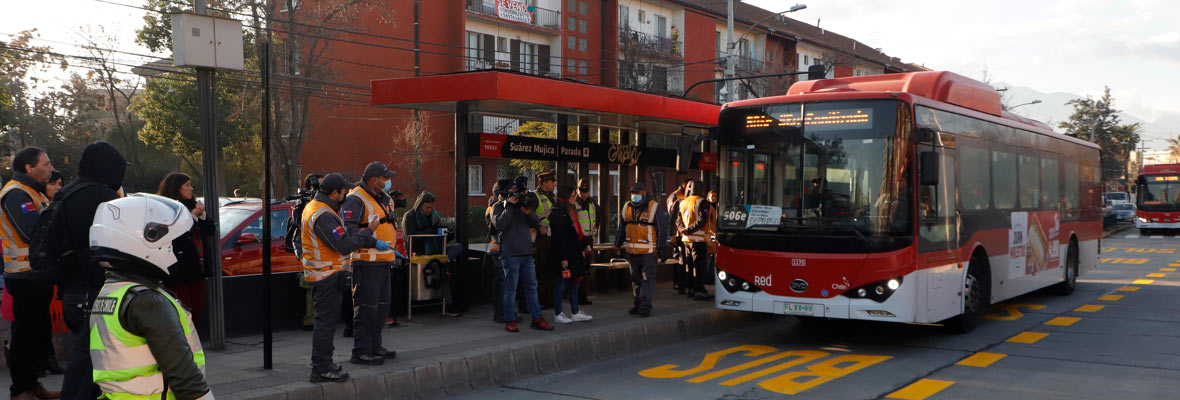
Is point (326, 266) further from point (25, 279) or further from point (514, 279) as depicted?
point (514, 279)

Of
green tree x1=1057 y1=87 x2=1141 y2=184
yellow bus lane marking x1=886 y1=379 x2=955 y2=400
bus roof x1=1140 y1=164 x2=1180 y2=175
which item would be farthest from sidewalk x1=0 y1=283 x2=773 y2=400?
green tree x1=1057 y1=87 x2=1141 y2=184

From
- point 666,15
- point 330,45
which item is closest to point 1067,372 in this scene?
point 330,45

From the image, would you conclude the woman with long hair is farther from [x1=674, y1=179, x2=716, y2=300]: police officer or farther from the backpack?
[x1=674, y1=179, x2=716, y2=300]: police officer

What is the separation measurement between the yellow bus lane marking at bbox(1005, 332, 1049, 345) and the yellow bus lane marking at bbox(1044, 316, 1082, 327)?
40.4 inches

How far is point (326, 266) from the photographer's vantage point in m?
7.18

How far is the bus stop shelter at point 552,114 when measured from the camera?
1106 cm

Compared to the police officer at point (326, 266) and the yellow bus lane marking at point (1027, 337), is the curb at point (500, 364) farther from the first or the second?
the yellow bus lane marking at point (1027, 337)

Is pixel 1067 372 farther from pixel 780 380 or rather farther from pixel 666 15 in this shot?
pixel 666 15

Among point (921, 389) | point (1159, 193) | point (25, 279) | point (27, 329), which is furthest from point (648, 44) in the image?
point (27, 329)

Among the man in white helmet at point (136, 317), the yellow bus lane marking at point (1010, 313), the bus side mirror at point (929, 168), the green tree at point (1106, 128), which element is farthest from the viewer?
the green tree at point (1106, 128)

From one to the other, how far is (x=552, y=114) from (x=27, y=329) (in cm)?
783

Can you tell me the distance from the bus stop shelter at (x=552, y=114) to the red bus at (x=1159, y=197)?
3072cm

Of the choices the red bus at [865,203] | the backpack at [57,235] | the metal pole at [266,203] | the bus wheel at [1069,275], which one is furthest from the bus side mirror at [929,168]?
the backpack at [57,235]

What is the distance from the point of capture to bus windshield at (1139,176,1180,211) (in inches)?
1491
